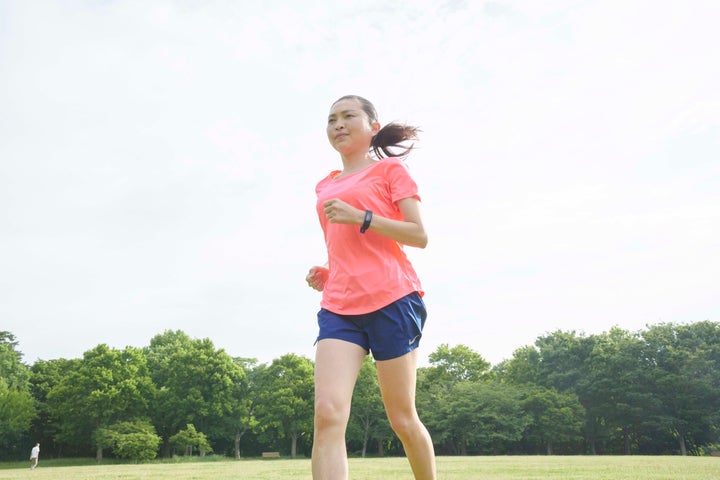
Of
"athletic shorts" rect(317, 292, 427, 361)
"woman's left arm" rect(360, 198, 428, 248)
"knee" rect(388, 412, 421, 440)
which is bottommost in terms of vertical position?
"knee" rect(388, 412, 421, 440)

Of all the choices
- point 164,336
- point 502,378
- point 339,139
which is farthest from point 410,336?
point 164,336

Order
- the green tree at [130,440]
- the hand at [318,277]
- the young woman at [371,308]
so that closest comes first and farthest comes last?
the young woman at [371,308], the hand at [318,277], the green tree at [130,440]

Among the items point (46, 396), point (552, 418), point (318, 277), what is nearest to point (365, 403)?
point (552, 418)

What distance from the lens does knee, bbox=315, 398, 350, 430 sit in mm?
3068

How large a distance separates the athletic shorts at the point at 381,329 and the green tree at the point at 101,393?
49453mm

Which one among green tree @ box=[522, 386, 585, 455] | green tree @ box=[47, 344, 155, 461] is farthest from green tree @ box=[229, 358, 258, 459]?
green tree @ box=[522, 386, 585, 455]

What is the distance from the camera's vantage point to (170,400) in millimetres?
50875

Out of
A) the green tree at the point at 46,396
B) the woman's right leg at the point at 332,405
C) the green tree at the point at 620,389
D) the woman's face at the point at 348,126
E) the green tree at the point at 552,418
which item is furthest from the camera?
the green tree at the point at 46,396

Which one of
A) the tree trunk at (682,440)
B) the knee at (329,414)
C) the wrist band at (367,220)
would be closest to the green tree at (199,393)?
the tree trunk at (682,440)

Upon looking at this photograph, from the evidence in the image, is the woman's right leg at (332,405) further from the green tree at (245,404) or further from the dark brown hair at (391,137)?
the green tree at (245,404)

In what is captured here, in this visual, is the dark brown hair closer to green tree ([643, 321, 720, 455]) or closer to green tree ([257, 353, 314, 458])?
green tree ([257, 353, 314, 458])

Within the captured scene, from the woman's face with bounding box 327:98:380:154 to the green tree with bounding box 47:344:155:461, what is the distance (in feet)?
162

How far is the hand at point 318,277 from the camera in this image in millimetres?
3965

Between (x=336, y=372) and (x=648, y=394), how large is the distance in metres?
53.7
